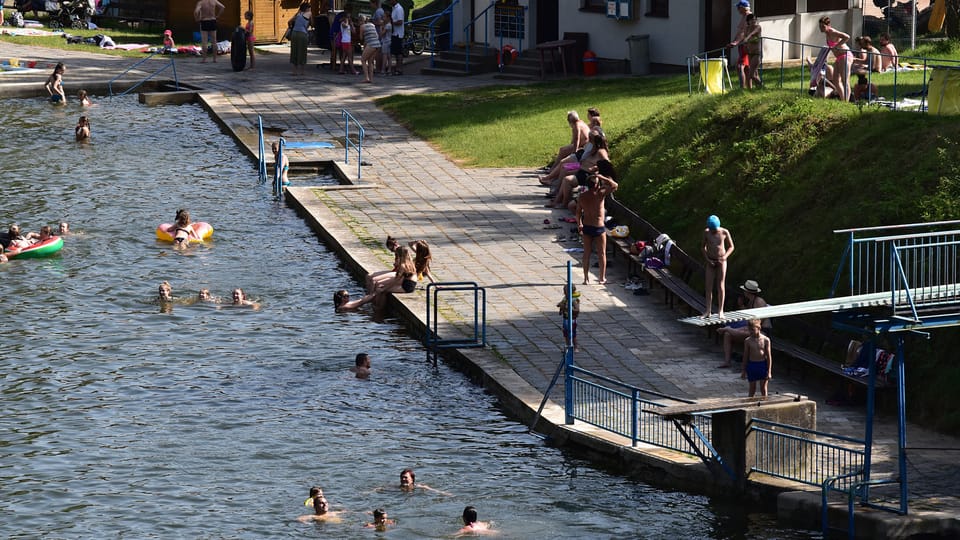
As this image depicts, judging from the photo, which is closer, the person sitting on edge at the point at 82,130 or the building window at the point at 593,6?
the person sitting on edge at the point at 82,130

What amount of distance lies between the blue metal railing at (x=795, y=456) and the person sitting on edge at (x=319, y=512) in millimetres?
4709

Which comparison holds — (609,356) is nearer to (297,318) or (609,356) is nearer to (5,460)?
(297,318)

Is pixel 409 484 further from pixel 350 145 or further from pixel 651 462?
pixel 350 145

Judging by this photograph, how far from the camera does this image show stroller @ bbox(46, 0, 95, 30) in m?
57.7

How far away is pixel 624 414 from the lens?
1862 centimetres

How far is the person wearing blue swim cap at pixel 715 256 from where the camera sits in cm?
2159

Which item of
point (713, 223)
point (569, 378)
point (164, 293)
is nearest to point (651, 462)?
point (569, 378)

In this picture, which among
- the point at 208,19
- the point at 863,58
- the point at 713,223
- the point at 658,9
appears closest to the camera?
the point at 713,223

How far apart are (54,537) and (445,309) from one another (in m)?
8.87

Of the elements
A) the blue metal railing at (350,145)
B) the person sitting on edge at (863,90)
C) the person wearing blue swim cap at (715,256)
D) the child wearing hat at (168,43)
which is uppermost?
the child wearing hat at (168,43)

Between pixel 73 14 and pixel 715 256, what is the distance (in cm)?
4200

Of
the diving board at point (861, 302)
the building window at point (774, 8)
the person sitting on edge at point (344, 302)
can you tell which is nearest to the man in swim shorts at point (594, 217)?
the person sitting on edge at point (344, 302)

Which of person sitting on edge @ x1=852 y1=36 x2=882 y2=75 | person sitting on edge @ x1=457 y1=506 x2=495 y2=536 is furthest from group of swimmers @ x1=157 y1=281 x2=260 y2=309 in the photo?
person sitting on edge @ x1=852 y1=36 x2=882 y2=75

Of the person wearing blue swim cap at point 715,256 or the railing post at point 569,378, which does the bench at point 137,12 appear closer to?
the person wearing blue swim cap at point 715,256
